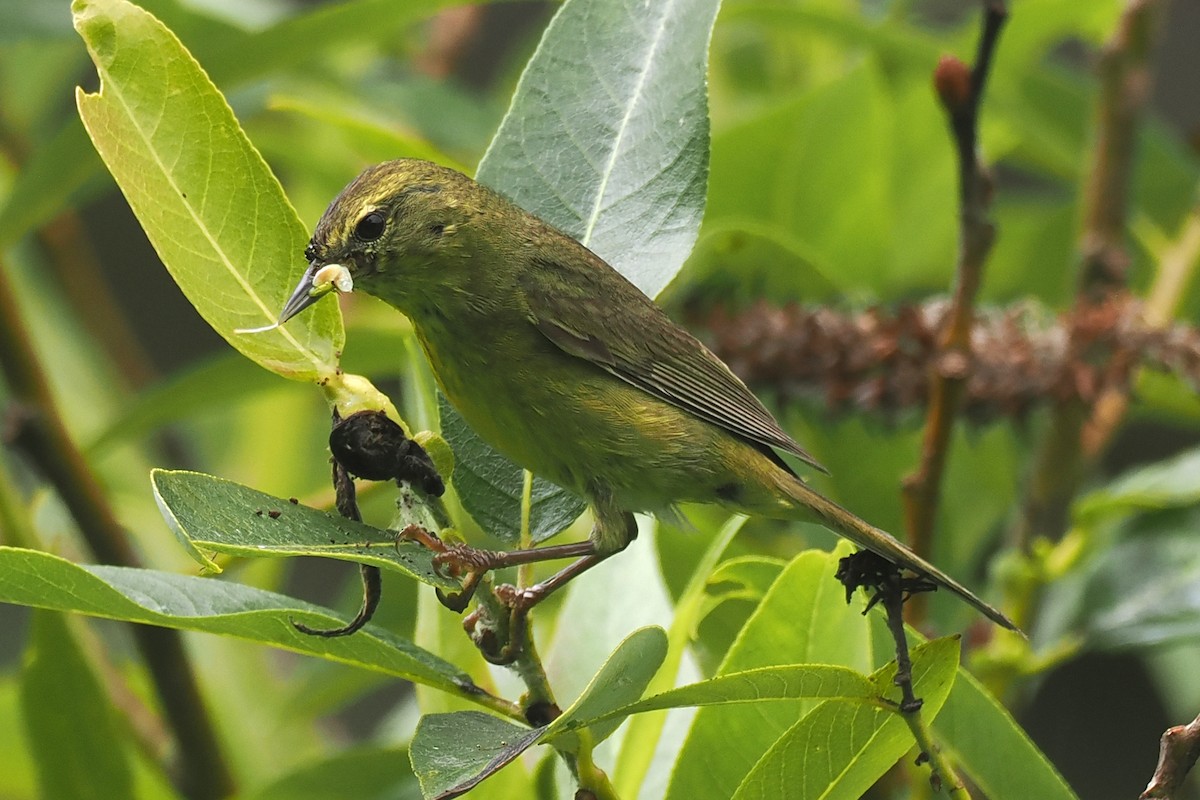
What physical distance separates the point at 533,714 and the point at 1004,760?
2.08 feet

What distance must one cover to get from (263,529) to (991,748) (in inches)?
38.0

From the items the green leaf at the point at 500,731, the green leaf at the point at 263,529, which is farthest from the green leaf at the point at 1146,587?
the green leaf at the point at 263,529

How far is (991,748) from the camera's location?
177 cm

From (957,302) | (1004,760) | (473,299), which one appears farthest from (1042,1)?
(1004,760)

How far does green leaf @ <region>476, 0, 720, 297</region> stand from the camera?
1.87 m

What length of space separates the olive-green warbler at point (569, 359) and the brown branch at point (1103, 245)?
82cm

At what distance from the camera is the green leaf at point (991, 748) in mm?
1747

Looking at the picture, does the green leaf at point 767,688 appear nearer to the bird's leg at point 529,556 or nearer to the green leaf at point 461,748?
the green leaf at point 461,748

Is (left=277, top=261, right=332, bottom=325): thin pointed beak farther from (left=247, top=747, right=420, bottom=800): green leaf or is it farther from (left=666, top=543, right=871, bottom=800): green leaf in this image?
(left=247, top=747, right=420, bottom=800): green leaf

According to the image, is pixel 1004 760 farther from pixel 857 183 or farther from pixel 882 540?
pixel 857 183

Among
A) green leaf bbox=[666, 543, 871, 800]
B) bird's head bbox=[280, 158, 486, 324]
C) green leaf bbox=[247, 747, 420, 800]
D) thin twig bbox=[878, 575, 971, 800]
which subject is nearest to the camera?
thin twig bbox=[878, 575, 971, 800]

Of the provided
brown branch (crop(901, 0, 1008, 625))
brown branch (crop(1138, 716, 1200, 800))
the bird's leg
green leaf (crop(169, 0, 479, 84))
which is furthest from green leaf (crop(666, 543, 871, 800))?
green leaf (crop(169, 0, 479, 84))

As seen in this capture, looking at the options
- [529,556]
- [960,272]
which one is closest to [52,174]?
[529,556]

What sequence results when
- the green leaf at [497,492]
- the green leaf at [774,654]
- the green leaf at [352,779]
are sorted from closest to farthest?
the green leaf at [774,654], the green leaf at [497,492], the green leaf at [352,779]
